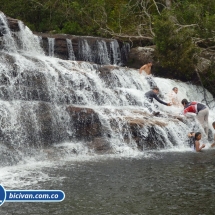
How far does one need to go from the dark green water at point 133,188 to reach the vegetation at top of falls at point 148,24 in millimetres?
9426

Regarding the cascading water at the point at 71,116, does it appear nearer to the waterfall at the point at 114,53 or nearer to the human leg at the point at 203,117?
the human leg at the point at 203,117

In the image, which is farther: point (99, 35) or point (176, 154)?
point (99, 35)

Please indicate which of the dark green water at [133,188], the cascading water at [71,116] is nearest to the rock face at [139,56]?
the cascading water at [71,116]

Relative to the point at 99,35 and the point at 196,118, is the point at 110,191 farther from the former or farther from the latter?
the point at 99,35

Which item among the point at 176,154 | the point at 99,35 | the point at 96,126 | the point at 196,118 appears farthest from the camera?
the point at 99,35

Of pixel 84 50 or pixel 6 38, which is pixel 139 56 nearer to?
pixel 84 50

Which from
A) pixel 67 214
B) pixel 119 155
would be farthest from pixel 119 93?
pixel 67 214

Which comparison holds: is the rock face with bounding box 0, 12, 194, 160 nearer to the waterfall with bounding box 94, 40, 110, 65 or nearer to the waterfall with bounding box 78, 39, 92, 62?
the waterfall with bounding box 78, 39, 92, 62

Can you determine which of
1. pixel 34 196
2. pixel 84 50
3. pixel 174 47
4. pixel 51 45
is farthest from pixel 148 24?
pixel 34 196

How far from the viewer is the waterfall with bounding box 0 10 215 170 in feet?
34.0

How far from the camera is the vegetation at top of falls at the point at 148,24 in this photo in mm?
17781

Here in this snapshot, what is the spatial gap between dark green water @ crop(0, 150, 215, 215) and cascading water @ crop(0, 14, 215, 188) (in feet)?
5.69

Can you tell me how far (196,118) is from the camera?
41.0 feet

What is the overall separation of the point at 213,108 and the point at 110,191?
1170 cm
